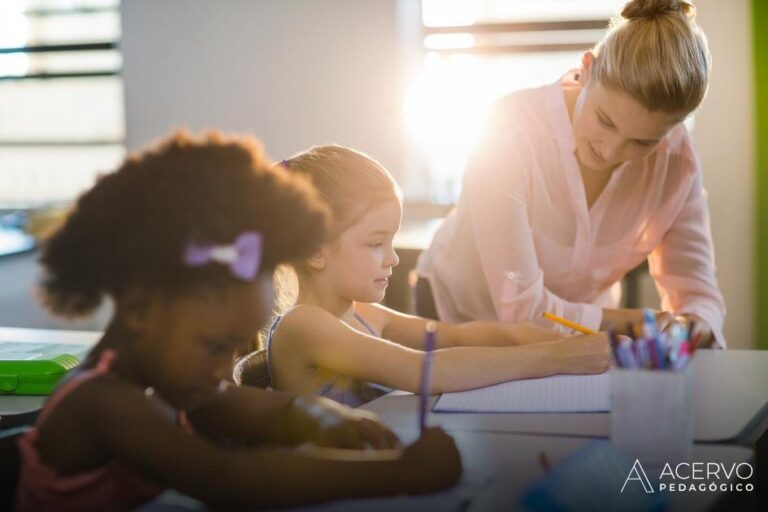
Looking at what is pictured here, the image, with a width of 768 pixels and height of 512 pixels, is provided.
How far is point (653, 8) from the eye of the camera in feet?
5.10

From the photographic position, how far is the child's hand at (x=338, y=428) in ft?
3.19

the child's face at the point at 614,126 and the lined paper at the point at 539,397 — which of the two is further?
the child's face at the point at 614,126

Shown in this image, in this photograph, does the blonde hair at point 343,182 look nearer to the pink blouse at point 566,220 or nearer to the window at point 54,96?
the pink blouse at point 566,220

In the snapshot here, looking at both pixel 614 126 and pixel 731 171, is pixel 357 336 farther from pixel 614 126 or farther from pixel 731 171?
pixel 731 171

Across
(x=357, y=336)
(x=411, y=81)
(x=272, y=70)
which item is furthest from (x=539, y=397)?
(x=272, y=70)

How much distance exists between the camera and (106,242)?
799mm

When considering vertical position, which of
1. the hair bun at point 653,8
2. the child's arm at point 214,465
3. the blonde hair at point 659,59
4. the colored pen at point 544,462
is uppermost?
the hair bun at point 653,8

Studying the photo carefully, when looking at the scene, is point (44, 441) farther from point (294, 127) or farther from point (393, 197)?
point (294, 127)

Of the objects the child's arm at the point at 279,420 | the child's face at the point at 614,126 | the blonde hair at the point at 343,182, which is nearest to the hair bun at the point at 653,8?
the child's face at the point at 614,126

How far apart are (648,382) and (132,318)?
53 centimetres

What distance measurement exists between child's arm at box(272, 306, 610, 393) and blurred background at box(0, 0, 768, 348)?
6.12ft

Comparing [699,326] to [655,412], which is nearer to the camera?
[655,412]

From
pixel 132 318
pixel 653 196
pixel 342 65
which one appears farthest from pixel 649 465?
pixel 342 65

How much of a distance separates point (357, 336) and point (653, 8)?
0.77 m
